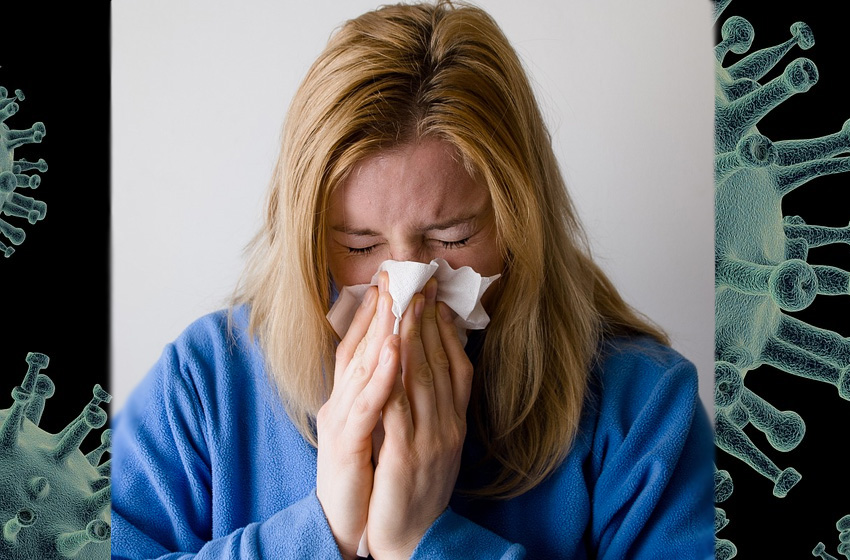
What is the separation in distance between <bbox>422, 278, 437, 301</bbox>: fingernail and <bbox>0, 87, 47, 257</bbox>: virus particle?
0.38 m

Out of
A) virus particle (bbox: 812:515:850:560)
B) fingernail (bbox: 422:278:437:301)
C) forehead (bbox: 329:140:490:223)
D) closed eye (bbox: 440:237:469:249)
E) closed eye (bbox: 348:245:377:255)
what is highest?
forehead (bbox: 329:140:490:223)

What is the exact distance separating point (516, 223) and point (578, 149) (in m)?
0.14

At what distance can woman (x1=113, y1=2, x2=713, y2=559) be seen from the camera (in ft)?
2.56

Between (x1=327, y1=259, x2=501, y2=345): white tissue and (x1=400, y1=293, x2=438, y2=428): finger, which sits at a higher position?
(x1=327, y1=259, x2=501, y2=345): white tissue

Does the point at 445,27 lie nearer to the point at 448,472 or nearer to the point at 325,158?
the point at 325,158

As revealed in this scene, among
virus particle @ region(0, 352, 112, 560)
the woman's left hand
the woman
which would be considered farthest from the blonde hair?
virus particle @ region(0, 352, 112, 560)

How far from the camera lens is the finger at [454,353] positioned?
805 millimetres

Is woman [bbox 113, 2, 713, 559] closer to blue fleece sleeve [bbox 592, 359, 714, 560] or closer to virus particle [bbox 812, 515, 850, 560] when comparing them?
blue fleece sleeve [bbox 592, 359, 714, 560]

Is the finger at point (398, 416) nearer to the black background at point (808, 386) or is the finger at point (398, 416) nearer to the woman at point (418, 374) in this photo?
the woman at point (418, 374)

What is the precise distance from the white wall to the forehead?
0.14 meters

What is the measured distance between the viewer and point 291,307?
0.88 metres

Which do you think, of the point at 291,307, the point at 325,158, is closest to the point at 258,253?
the point at 291,307

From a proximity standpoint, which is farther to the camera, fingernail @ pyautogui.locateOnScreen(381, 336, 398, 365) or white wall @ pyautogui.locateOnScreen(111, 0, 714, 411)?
white wall @ pyautogui.locateOnScreen(111, 0, 714, 411)

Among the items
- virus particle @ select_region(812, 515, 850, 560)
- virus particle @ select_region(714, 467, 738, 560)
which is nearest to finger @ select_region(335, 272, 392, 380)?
virus particle @ select_region(714, 467, 738, 560)
